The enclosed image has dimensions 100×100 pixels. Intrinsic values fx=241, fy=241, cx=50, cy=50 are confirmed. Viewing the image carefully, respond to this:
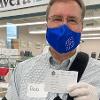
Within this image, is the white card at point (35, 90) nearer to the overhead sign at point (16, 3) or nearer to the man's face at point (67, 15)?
the man's face at point (67, 15)

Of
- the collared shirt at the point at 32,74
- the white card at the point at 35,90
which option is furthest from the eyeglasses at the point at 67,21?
the white card at the point at 35,90

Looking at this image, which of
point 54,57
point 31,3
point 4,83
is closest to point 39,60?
point 54,57

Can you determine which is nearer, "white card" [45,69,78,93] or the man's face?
"white card" [45,69,78,93]

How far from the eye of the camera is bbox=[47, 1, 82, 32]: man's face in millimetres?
1305

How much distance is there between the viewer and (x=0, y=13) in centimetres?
388

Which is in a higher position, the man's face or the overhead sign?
the overhead sign

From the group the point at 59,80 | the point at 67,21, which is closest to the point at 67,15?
the point at 67,21

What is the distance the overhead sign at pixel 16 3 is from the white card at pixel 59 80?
7.18 feet

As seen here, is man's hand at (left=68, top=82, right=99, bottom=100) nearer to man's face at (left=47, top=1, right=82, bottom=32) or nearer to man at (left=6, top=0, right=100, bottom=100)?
man at (left=6, top=0, right=100, bottom=100)

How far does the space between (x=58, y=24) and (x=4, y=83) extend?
A: 2591mm

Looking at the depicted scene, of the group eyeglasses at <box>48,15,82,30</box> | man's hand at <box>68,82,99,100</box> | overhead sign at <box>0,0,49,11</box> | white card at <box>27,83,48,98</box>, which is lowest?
white card at <box>27,83,48,98</box>

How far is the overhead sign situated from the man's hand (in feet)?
7.56

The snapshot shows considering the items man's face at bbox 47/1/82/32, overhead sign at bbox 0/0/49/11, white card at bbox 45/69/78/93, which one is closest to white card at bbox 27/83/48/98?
white card at bbox 45/69/78/93

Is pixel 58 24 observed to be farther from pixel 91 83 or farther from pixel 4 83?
pixel 4 83
